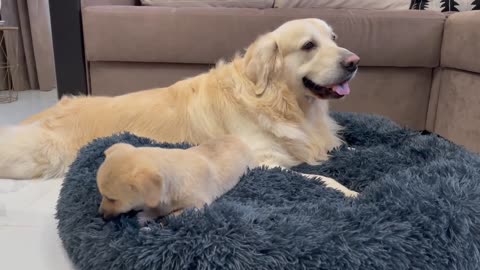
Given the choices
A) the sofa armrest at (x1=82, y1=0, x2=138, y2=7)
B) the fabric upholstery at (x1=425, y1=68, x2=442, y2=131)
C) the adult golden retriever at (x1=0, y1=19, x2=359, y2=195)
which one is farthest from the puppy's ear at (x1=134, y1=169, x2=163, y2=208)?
the fabric upholstery at (x1=425, y1=68, x2=442, y2=131)

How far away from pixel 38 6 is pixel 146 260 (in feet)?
12.1

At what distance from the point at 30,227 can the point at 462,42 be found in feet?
6.10

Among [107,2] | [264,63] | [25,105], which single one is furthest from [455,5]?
[25,105]

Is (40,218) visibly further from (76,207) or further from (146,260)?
(146,260)

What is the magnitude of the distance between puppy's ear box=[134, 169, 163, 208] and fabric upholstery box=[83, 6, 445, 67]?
1.33 m

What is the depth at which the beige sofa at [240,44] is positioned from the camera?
6.68 ft

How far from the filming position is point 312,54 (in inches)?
55.9

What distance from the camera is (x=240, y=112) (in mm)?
1470

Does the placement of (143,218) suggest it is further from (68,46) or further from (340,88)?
(68,46)

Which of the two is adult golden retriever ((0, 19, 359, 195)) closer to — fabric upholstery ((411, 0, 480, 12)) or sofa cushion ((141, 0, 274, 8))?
sofa cushion ((141, 0, 274, 8))

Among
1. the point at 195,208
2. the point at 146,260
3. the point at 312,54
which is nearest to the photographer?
the point at 146,260

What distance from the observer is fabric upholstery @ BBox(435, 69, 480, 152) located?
1.88 metres

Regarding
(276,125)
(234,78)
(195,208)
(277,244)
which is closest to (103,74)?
(234,78)

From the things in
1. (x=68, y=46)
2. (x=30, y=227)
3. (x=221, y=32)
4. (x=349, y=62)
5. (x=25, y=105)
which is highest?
(x=349, y=62)
